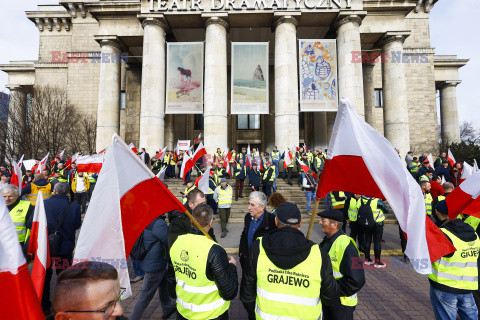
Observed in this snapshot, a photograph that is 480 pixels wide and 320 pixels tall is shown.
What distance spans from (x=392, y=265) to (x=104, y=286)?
22.1 feet

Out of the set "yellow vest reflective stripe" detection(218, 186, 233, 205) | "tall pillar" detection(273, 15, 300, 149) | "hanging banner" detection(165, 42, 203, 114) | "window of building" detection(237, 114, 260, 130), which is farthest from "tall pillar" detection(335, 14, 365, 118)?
"yellow vest reflective stripe" detection(218, 186, 233, 205)

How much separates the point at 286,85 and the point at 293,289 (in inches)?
688

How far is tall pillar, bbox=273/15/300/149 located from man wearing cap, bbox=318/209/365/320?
50.4ft

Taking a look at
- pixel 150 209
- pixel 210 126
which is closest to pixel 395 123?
pixel 210 126

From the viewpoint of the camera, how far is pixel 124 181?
246cm

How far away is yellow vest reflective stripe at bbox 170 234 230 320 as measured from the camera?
240 cm

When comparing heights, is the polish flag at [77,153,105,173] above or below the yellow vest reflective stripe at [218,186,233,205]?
above

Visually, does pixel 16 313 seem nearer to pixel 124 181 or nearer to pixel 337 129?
pixel 124 181

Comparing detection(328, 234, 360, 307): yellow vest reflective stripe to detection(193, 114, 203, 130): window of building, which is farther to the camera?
detection(193, 114, 203, 130): window of building

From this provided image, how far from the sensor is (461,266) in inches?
116

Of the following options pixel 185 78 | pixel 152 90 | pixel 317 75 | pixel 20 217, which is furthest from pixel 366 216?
pixel 152 90

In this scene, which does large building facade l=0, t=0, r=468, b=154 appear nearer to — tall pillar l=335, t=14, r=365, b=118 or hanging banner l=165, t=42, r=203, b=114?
tall pillar l=335, t=14, r=365, b=118

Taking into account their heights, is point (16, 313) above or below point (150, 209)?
below

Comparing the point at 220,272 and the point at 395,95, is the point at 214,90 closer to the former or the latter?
the point at 395,95
